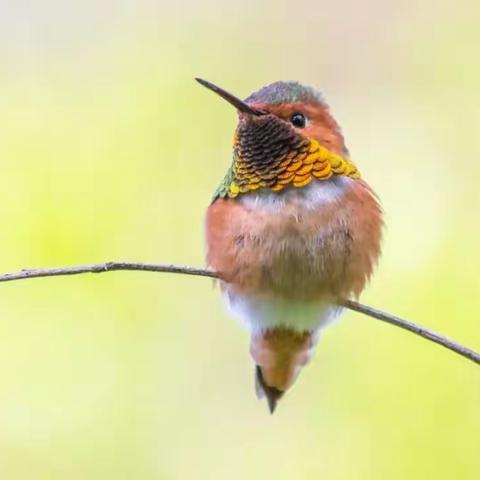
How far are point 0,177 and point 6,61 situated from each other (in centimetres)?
49

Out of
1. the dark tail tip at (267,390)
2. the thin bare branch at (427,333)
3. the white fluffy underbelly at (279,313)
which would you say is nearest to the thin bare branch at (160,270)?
the thin bare branch at (427,333)

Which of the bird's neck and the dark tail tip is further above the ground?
the bird's neck

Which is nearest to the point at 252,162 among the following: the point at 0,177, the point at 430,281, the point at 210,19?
the point at 430,281

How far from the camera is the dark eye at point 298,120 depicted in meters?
2.20

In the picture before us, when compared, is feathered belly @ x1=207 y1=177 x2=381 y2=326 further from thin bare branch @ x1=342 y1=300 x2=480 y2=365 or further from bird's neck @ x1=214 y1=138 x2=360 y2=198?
thin bare branch @ x1=342 y1=300 x2=480 y2=365

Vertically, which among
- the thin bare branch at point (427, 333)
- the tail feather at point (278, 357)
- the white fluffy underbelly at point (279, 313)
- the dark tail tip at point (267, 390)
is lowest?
the dark tail tip at point (267, 390)

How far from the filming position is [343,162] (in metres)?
2.22

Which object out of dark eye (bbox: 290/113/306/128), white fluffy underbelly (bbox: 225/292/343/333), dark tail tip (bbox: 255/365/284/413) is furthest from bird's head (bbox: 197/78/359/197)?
dark tail tip (bbox: 255/365/284/413)

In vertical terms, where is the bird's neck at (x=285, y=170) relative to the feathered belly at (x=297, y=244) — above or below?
above

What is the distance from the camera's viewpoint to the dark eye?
220 centimetres

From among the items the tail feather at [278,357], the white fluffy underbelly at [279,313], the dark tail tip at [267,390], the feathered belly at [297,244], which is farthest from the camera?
the dark tail tip at [267,390]

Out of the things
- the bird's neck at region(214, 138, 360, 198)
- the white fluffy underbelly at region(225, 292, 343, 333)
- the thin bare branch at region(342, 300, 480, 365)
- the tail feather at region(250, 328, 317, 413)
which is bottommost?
the tail feather at region(250, 328, 317, 413)

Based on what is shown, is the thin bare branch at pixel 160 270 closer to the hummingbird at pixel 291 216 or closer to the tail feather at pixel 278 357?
the hummingbird at pixel 291 216

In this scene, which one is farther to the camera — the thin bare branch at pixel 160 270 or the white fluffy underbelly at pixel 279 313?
the white fluffy underbelly at pixel 279 313
